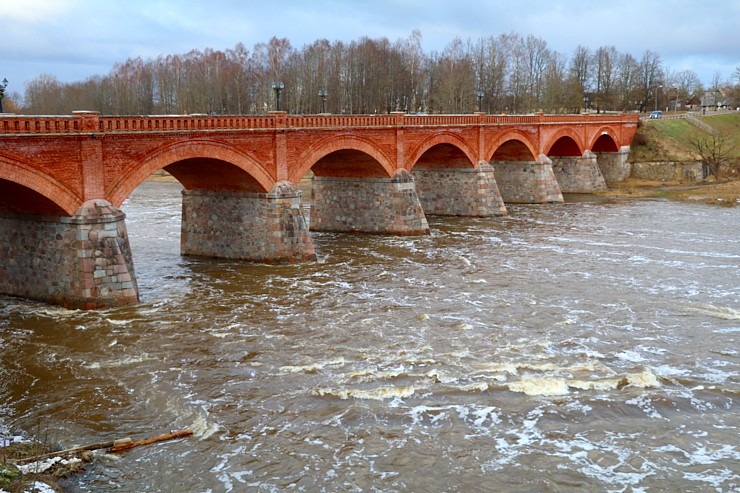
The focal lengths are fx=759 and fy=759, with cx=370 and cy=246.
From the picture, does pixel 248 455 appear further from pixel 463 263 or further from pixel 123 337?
pixel 463 263

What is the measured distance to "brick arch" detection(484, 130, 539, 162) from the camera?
4116 centimetres

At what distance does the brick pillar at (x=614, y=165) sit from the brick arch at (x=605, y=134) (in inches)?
23.9

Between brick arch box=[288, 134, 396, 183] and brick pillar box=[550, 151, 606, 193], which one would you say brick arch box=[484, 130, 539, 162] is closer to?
brick pillar box=[550, 151, 606, 193]

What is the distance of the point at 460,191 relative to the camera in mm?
40250

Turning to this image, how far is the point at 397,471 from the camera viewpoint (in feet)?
39.7

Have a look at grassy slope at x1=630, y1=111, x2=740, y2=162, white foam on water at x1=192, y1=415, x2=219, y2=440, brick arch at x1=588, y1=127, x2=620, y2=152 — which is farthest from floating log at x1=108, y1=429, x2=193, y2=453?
grassy slope at x1=630, y1=111, x2=740, y2=162

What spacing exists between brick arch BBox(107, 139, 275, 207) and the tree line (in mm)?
44479

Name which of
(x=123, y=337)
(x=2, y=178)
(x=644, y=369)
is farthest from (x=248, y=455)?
(x=2, y=178)

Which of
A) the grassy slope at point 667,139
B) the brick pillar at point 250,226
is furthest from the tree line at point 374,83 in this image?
the brick pillar at point 250,226

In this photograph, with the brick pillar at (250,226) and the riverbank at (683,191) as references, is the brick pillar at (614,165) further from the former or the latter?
the brick pillar at (250,226)

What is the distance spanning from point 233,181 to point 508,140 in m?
20.6

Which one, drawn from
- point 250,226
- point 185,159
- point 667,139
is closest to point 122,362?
point 185,159

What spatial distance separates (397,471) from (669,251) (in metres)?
21.2

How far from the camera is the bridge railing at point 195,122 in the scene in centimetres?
2025
